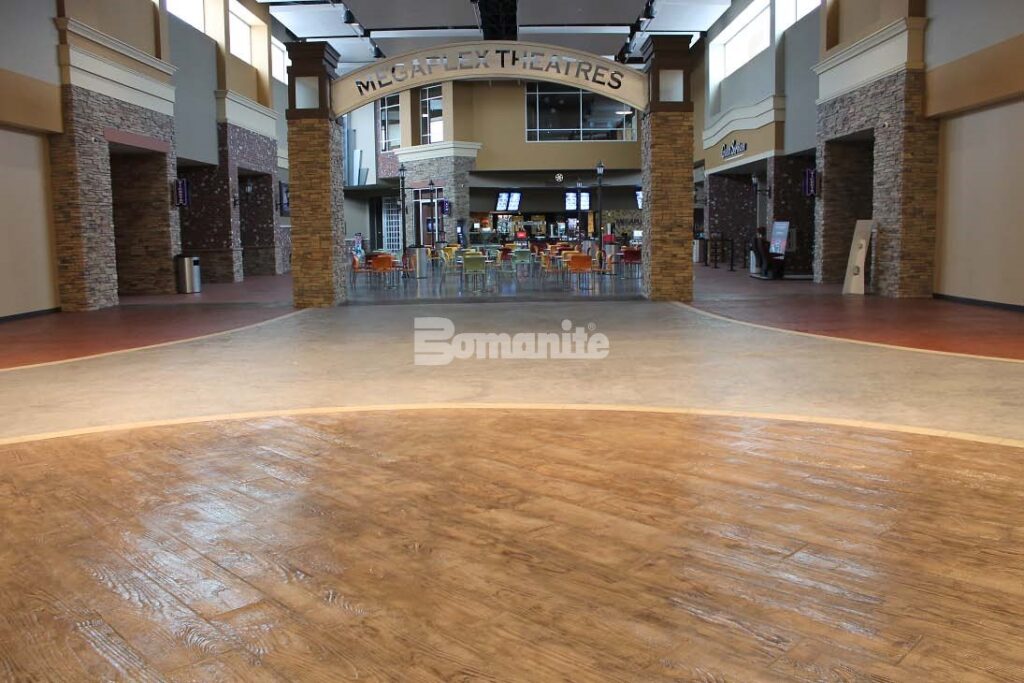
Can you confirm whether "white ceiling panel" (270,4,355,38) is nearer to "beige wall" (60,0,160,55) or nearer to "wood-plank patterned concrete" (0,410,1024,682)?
"beige wall" (60,0,160,55)

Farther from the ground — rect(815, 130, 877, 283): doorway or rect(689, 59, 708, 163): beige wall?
rect(689, 59, 708, 163): beige wall

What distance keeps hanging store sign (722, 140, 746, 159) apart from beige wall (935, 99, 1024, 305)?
330 inches

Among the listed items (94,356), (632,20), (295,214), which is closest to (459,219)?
(632,20)

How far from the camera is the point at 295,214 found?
43.3ft

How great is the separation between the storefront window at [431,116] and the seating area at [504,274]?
9934 mm

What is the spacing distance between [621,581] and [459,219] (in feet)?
86.6

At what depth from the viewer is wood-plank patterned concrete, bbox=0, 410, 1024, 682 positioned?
2.41 m

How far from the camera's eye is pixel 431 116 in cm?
3061

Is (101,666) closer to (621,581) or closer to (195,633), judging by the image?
(195,633)

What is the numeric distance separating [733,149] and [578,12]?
5.65 metres

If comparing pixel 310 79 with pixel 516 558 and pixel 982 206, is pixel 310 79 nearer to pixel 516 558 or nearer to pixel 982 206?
pixel 982 206

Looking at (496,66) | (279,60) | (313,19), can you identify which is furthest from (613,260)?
(279,60)

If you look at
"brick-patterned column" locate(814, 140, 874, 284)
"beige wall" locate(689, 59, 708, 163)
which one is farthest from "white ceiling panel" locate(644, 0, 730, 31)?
"brick-patterned column" locate(814, 140, 874, 284)

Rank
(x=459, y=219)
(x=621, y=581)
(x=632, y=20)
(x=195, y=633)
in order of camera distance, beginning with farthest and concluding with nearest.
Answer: (x=459, y=219) → (x=632, y=20) → (x=621, y=581) → (x=195, y=633)
